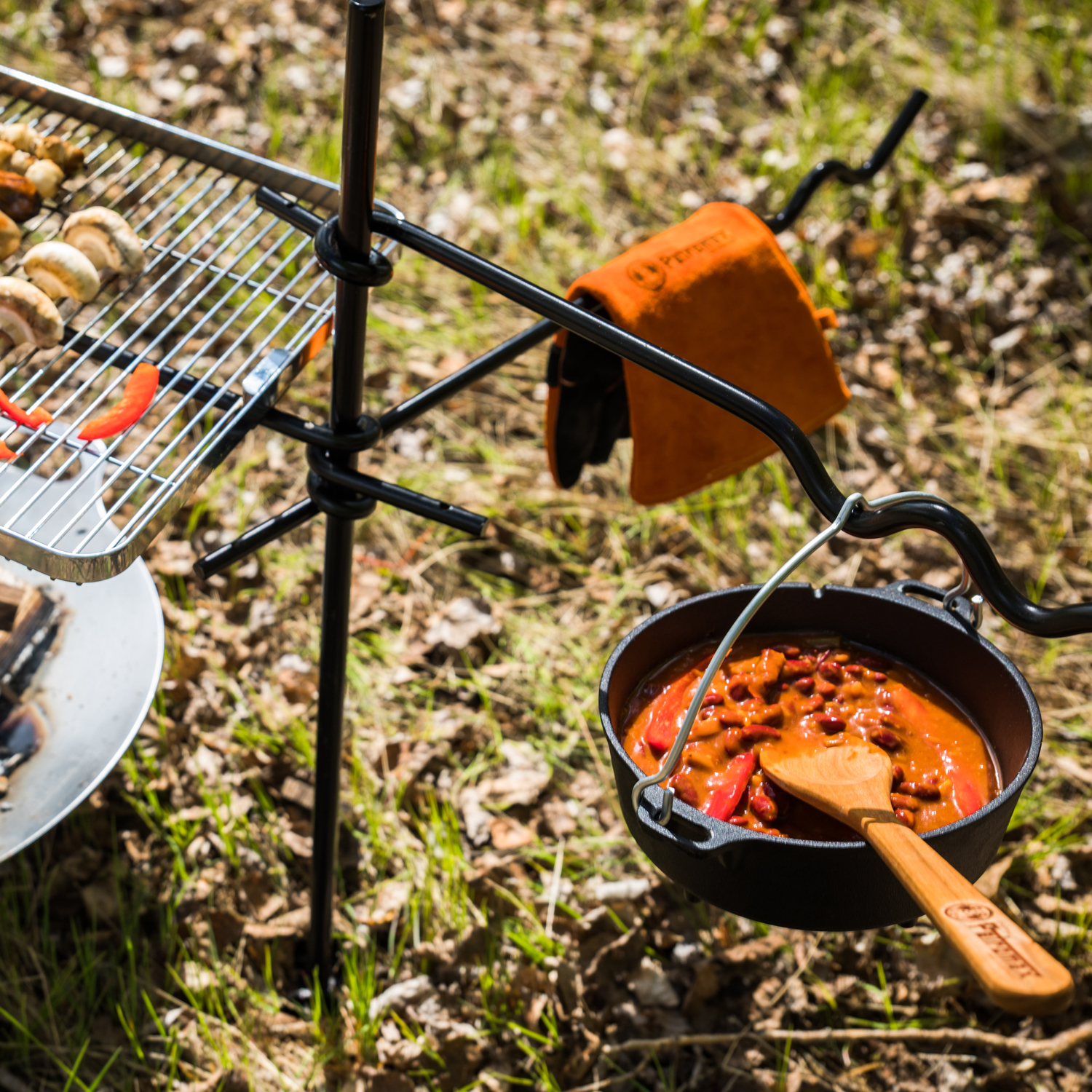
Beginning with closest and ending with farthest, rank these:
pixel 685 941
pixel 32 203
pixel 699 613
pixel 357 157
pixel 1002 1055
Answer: pixel 357 157
pixel 699 613
pixel 32 203
pixel 1002 1055
pixel 685 941

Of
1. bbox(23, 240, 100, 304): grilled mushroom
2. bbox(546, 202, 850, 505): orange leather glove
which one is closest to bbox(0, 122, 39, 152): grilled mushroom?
bbox(23, 240, 100, 304): grilled mushroom

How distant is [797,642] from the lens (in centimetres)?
145

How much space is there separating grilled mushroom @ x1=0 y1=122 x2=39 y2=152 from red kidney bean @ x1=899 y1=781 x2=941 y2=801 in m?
1.74

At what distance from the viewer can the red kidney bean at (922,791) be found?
1.20 m

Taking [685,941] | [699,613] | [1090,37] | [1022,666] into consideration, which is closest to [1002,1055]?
[685,941]

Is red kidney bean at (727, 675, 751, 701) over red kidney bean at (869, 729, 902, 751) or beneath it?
beneath

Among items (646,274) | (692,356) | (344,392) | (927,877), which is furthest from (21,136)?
(927,877)

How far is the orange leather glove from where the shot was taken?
1686 millimetres

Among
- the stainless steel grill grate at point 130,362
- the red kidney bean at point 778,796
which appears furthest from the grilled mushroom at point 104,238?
the red kidney bean at point 778,796

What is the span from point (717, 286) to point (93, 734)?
137 cm

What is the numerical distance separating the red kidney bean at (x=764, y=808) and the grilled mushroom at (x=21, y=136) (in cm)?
161

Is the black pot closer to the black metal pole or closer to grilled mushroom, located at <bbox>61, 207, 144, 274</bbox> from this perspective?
the black metal pole

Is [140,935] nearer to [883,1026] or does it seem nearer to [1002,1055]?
[883,1026]

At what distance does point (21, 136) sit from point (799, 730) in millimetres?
1606
